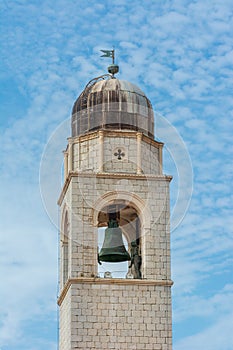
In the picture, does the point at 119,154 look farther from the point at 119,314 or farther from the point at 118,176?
the point at 119,314

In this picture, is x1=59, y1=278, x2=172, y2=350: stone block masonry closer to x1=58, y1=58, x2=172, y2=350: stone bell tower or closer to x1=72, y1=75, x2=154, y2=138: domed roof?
x1=58, y1=58, x2=172, y2=350: stone bell tower

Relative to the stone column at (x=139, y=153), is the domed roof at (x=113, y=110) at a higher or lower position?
higher

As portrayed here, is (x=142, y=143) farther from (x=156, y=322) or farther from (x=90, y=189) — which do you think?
(x=156, y=322)

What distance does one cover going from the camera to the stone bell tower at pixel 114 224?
1740 inches

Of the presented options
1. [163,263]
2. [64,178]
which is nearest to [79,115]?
[64,178]

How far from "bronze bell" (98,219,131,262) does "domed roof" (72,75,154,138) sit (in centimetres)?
346

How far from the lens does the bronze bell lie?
45.5m

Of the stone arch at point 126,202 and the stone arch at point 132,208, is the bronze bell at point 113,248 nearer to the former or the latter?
the stone arch at point 132,208

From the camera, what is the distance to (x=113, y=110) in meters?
47.1

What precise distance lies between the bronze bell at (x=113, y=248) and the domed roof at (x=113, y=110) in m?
3.46

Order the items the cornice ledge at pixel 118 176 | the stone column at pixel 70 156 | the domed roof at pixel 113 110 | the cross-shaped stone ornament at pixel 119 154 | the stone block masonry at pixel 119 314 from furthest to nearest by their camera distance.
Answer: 1. the domed roof at pixel 113 110
2. the stone column at pixel 70 156
3. the cross-shaped stone ornament at pixel 119 154
4. the cornice ledge at pixel 118 176
5. the stone block masonry at pixel 119 314

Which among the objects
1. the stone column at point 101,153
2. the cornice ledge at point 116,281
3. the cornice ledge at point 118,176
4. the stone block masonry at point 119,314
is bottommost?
the stone block masonry at point 119,314

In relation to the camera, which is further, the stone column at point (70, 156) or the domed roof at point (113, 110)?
the domed roof at point (113, 110)

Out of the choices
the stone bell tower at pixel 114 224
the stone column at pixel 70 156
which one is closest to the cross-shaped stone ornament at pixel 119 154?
the stone bell tower at pixel 114 224
